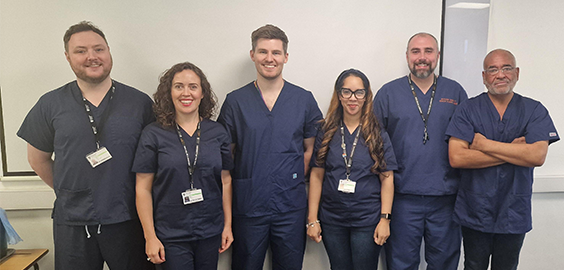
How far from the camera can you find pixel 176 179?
1469 millimetres

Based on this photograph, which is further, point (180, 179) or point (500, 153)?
point (500, 153)

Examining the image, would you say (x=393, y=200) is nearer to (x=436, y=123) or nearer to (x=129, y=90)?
(x=436, y=123)

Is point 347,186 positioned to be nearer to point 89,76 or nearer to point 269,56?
point 269,56

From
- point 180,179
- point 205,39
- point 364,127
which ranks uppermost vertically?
point 205,39

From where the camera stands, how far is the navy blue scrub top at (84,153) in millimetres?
1536

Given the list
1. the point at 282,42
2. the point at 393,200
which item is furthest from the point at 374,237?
the point at 282,42

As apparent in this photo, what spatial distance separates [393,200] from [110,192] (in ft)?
5.09

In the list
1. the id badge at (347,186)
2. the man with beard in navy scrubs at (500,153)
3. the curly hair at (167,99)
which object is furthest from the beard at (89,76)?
the man with beard in navy scrubs at (500,153)

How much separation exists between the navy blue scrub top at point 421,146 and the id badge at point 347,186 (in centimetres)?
33

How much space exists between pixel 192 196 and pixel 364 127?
0.97m

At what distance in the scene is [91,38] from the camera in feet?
5.15

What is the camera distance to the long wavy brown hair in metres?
1.71

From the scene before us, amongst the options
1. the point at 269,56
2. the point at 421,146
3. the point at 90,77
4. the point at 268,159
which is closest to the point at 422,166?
the point at 421,146

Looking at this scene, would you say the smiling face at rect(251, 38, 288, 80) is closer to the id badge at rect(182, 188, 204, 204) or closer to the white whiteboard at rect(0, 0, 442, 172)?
the white whiteboard at rect(0, 0, 442, 172)
